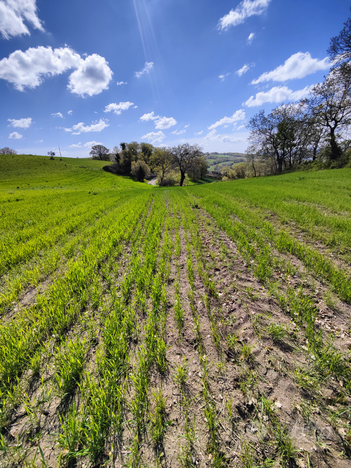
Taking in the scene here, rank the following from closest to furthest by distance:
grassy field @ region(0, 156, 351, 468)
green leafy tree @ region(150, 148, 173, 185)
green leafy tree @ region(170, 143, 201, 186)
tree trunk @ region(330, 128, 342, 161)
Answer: grassy field @ region(0, 156, 351, 468) → tree trunk @ region(330, 128, 342, 161) → green leafy tree @ region(170, 143, 201, 186) → green leafy tree @ region(150, 148, 173, 185)

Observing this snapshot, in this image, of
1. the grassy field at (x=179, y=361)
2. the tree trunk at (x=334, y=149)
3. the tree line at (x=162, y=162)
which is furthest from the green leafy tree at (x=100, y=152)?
the grassy field at (x=179, y=361)

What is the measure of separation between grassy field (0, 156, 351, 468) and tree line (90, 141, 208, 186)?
47.8 metres

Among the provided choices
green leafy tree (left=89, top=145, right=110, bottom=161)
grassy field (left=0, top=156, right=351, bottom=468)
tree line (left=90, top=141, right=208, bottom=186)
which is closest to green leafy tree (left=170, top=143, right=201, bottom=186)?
tree line (left=90, top=141, right=208, bottom=186)

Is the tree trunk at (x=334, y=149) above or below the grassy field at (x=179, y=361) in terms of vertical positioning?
above

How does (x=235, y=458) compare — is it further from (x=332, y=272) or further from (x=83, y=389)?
(x=332, y=272)

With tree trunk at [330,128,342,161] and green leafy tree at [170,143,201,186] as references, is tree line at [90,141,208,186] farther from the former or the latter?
tree trunk at [330,128,342,161]

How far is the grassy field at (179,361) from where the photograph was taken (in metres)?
2.00

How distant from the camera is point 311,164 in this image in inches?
1502

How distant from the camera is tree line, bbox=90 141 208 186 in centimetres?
4850

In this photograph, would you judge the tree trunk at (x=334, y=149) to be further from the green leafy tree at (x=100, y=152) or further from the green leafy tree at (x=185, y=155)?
the green leafy tree at (x=100, y=152)

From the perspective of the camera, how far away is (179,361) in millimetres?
3107

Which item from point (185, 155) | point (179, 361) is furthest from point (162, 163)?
point (179, 361)

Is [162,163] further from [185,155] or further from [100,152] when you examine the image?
[100,152]

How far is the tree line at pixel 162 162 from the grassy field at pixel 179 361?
47.8 meters
